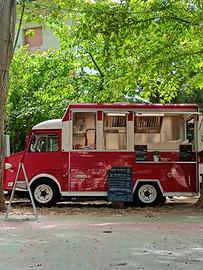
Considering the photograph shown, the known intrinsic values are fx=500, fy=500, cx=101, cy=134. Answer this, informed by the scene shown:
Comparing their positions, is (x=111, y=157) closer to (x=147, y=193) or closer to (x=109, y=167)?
(x=109, y=167)

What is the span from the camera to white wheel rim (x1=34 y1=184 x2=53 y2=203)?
15297mm

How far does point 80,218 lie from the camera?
42.0ft

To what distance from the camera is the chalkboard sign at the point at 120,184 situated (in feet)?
48.7

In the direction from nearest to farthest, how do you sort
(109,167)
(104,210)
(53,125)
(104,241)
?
(104,241)
(104,210)
(109,167)
(53,125)

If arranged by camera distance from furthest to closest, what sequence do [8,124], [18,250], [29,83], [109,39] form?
1. [29,83]
2. [8,124]
3. [109,39]
4. [18,250]

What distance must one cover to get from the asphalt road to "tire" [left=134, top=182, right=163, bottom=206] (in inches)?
83.8

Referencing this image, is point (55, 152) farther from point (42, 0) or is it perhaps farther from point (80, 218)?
point (42, 0)

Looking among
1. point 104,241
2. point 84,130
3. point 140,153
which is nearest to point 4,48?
point 84,130

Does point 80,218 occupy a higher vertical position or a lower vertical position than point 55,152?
lower

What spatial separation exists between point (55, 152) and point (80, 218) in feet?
10.3

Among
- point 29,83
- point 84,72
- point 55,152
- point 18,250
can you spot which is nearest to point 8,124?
point 29,83

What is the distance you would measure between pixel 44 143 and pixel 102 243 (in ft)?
23.6

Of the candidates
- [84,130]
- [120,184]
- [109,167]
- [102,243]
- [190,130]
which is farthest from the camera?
[190,130]

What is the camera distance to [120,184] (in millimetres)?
14906
